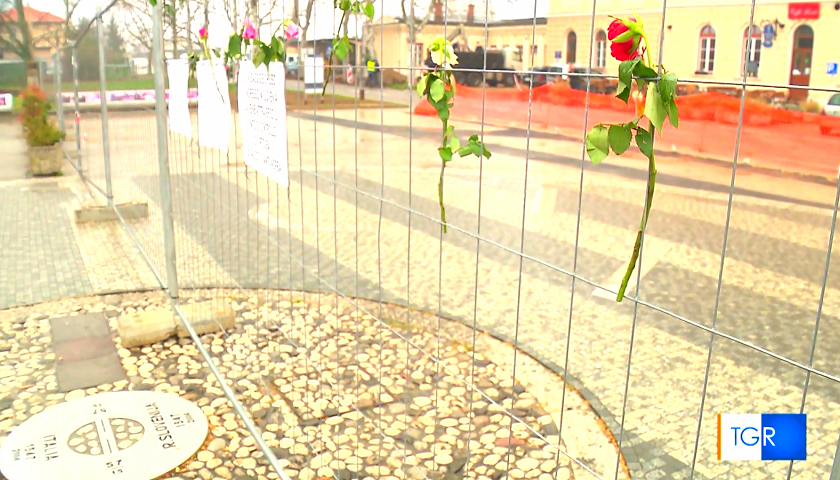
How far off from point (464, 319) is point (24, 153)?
31.7ft

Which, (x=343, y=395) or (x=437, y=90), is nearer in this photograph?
(x=437, y=90)

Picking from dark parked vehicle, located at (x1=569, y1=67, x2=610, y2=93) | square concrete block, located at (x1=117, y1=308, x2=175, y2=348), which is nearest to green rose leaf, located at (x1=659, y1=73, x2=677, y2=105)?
dark parked vehicle, located at (x1=569, y1=67, x2=610, y2=93)

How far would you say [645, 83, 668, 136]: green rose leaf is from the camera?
4.07 feet

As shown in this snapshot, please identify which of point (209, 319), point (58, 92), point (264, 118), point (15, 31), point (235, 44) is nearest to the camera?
point (264, 118)

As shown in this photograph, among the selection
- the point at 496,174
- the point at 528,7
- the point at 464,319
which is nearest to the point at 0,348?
the point at 464,319

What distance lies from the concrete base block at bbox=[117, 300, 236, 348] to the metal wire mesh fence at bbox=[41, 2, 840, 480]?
0.11 feet

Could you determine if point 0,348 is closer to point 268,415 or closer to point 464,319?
point 268,415

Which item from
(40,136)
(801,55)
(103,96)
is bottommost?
(40,136)

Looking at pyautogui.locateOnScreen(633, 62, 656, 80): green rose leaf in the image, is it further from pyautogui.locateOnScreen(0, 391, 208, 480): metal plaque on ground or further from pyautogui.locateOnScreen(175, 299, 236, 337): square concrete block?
pyautogui.locateOnScreen(175, 299, 236, 337): square concrete block

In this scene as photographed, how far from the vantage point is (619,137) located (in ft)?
4.38

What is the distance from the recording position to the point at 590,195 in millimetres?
10125

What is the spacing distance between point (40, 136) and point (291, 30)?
9518 millimetres

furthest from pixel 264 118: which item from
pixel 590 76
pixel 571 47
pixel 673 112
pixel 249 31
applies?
pixel 673 112

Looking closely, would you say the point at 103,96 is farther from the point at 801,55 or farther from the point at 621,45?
the point at 621,45
